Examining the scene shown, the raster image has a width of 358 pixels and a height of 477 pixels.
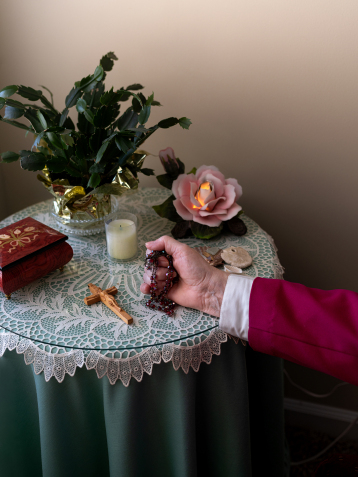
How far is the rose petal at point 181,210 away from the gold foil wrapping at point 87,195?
0.44ft

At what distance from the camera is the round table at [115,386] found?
0.75m

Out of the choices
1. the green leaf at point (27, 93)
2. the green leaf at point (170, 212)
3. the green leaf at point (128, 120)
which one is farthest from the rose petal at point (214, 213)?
the green leaf at point (27, 93)

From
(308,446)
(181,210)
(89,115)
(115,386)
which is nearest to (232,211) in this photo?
(181,210)

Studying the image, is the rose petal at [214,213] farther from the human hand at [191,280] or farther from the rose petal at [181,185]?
the human hand at [191,280]

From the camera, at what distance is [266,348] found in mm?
813

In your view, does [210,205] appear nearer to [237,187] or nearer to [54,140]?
[237,187]

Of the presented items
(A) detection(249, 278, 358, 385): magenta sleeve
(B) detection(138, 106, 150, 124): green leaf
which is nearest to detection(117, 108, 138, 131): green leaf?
(B) detection(138, 106, 150, 124): green leaf

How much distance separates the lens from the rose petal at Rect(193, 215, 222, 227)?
1091mm

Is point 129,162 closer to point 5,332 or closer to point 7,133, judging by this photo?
point 5,332

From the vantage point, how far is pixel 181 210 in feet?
3.70

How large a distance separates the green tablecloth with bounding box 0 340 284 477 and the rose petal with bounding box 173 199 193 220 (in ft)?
1.39

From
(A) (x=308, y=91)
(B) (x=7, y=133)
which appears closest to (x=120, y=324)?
(A) (x=308, y=91)

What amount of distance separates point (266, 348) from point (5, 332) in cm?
57

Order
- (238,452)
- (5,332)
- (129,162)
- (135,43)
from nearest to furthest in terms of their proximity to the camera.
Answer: (5,332) → (238,452) → (129,162) → (135,43)
